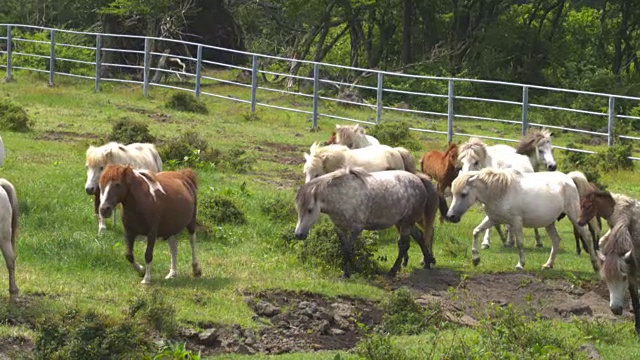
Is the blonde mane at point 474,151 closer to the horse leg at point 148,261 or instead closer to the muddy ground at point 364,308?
the muddy ground at point 364,308

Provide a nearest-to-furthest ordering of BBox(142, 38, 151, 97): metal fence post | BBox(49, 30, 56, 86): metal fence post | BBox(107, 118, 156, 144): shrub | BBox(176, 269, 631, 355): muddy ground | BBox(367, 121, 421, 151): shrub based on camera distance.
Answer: BBox(176, 269, 631, 355): muddy ground
BBox(107, 118, 156, 144): shrub
BBox(367, 121, 421, 151): shrub
BBox(142, 38, 151, 97): metal fence post
BBox(49, 30, 56, 86): metal fence post

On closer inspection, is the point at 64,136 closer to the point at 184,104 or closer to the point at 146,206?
the point at 184,104

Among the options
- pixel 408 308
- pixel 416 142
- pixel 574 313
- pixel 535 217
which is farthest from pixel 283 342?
pixel 416 142

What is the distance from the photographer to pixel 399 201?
1525cm

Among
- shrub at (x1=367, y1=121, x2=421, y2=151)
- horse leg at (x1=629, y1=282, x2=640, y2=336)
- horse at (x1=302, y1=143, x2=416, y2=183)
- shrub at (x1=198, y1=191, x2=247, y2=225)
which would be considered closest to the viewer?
horse leg at (x1=629, y1=282, x2=640, y2=336)

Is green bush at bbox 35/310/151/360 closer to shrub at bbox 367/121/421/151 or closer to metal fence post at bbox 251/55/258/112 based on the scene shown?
shrub at bbox 367/121/421/151

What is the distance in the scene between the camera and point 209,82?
104ft

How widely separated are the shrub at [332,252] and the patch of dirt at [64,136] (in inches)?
351

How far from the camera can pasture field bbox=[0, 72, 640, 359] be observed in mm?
12266

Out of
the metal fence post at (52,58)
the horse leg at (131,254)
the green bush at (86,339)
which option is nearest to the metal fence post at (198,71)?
the metal fence post at (52,58)

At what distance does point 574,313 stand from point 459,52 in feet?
69.3

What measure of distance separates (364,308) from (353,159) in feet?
12.9

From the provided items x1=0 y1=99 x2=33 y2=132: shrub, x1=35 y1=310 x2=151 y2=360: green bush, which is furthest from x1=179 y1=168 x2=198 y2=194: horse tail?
x1=0 y1=99 x2=33 y2=132: shrub

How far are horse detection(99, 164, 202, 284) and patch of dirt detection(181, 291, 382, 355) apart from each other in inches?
48.1
